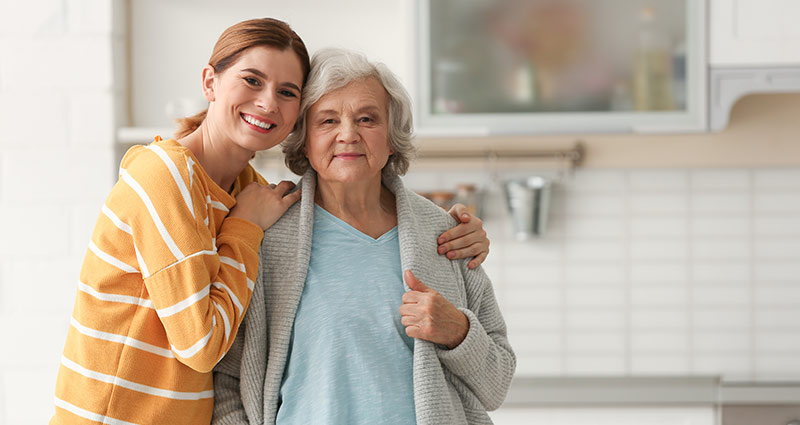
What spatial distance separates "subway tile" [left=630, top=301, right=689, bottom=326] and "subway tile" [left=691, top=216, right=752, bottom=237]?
239 mm

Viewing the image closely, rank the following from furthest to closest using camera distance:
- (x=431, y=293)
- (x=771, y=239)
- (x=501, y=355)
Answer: (x=771, y=239)
(x=501, y=355)
(x=431, y=293)

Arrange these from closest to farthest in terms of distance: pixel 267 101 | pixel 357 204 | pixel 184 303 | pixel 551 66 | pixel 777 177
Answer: pixel 184 303, pixel 267 101, pixel 357 204, pixel 551 66, pixel 777 177

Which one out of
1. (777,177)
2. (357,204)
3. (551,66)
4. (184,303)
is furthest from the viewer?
(777,177)

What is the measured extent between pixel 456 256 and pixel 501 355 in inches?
7.8

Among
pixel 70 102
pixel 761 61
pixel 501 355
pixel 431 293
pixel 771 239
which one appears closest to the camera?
pixel 431 293

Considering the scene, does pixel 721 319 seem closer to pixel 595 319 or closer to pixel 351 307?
pixel 595 319

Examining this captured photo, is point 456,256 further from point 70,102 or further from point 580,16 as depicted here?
point 70,102

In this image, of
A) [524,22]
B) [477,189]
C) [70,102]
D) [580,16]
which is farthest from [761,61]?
[70,102]

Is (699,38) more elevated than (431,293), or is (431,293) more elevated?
(699,38)

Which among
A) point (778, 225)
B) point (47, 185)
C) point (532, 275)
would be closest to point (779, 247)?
point (778, 225)

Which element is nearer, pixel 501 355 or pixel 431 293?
pixel 431 293

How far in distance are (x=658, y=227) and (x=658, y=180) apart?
149 mm

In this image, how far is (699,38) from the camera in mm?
2139

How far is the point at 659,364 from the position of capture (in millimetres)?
2469
